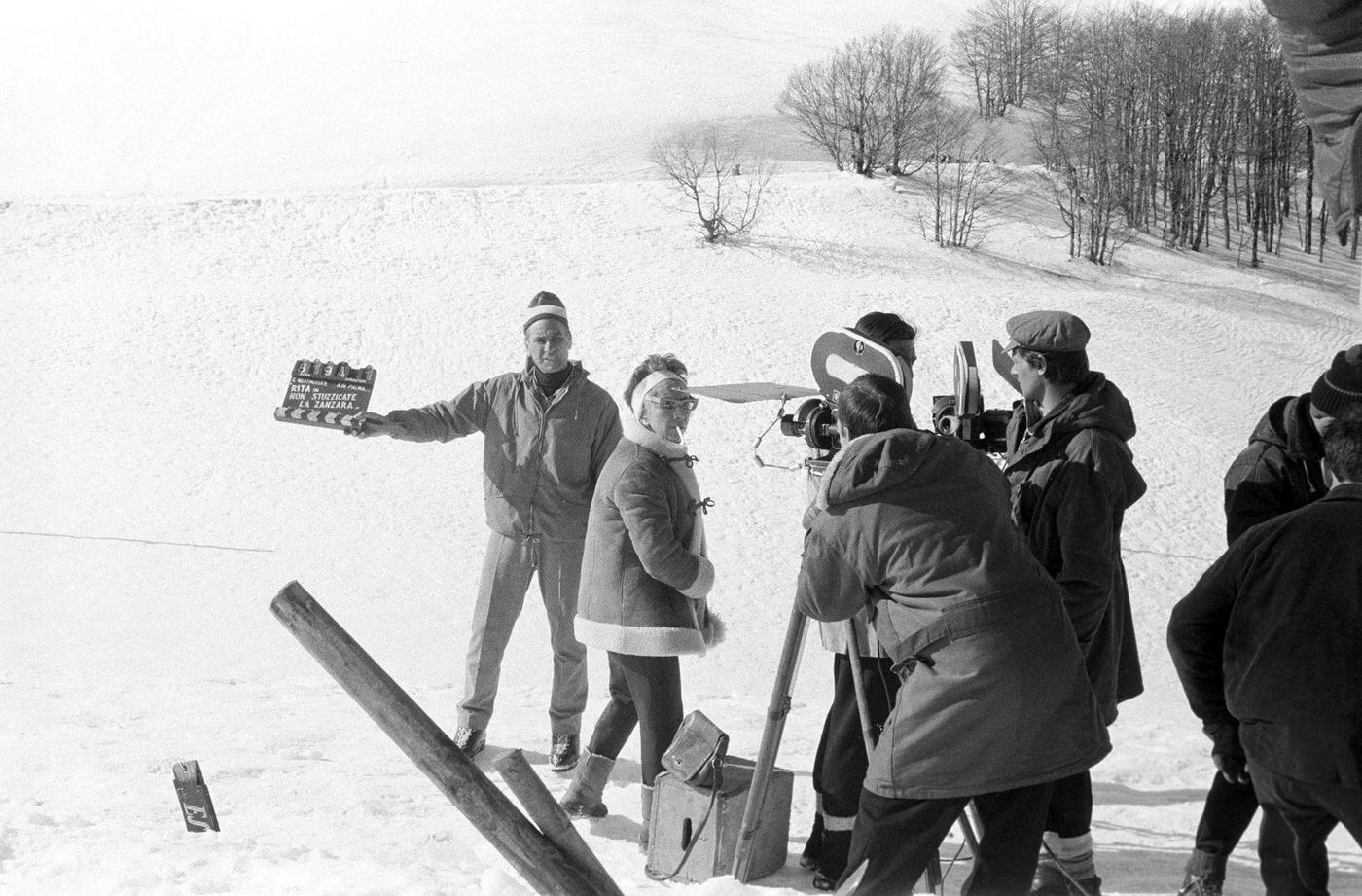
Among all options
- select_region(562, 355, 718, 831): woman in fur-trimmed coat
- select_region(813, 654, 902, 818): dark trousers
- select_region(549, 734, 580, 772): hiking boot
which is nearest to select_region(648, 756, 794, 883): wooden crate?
select_region(813, 654, 902, 818): dark trousers

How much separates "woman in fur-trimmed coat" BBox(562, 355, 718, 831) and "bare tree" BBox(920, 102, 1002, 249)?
19766 mm

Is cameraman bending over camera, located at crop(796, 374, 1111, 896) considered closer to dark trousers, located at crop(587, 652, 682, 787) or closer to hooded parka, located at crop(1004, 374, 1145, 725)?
hooded parka, located at crop(1004, 374, 1145, 725)

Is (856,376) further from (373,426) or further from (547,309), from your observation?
(373,426)

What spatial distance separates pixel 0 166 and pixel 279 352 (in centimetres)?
1843

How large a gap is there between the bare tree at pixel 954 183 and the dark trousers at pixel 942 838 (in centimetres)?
2109

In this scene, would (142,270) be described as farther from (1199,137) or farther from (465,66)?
(465,66)

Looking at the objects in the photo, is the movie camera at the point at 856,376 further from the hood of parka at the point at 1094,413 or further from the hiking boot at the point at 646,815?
the hiking boot at the point at 646,815

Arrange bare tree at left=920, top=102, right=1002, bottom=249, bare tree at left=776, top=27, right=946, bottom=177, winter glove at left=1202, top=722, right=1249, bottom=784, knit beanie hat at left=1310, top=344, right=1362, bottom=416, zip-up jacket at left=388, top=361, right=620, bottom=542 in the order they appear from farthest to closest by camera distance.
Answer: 1. bare tree at left=776, top=27, right=946, bottom=177
2. bare tree at left=920, top=102, right=1002, bottom=249
3. zip-up jacket at left=388, top=361, right=620, bottom=542
4. knit beanie hat at left=1310, top=344, right=1362, bottom=416
5. winter glove at left=1202, top=722, right=1249, bottom=784

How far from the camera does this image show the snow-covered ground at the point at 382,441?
4.80 m

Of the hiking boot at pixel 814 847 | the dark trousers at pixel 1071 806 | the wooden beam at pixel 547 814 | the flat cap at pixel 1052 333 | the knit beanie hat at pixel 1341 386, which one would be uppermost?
the flat cap at pixel 1052 333

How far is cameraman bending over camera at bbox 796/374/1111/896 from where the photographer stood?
3072 millimetres

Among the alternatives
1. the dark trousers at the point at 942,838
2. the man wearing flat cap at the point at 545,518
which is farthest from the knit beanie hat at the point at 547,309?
the dark trousers at the point at 942,838

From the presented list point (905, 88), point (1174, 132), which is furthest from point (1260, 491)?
point (1174, 132)

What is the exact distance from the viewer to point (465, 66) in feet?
147
